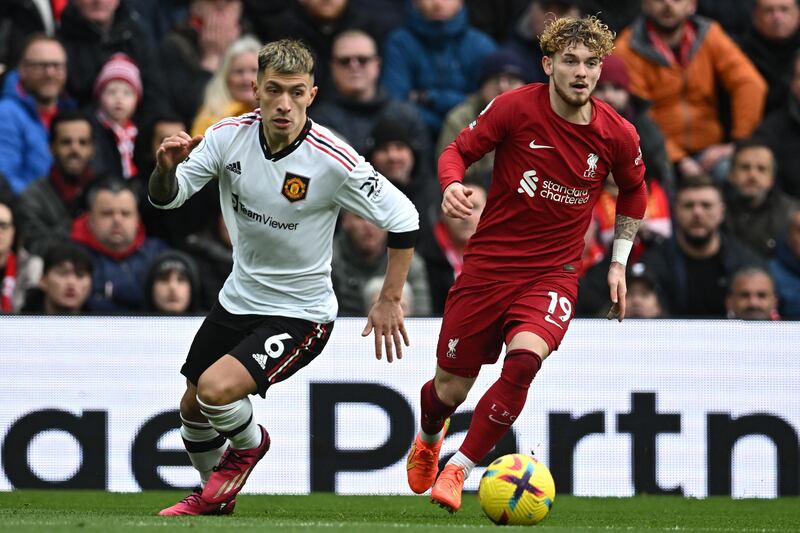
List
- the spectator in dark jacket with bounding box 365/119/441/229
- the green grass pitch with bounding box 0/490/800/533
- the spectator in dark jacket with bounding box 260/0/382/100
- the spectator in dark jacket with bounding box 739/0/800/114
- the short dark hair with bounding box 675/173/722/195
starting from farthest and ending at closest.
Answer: the spectator in dark jacket with bounding box 739/0/800/114 → the spectator in dark jacket with bounding box 260/0/382/100 → the spectator in dark jacket with bounding box 365/119/441/229 → the short dark hair with bounding box 675/173/722/195 → the green grass pitch with bounding box 0/490/800/533

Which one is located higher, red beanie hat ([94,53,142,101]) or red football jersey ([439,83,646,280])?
red beanie hat ([94,53,142,101])

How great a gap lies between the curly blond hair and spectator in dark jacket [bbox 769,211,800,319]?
13.3 feet

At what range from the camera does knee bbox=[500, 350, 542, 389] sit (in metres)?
7.21

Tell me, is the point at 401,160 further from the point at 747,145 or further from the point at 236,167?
the point at 236,167

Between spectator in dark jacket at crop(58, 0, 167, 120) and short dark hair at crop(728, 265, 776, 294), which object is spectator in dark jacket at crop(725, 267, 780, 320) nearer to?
short dark hair at crop(728, 265, 776, 294)

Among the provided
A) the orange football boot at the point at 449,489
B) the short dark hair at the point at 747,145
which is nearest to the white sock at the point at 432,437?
the orange football boot at the point at 449,489

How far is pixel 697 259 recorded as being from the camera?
11.1 metres

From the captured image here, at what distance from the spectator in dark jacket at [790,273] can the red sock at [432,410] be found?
3867 millimetres

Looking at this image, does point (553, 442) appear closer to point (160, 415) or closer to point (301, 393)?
point (301, 393)

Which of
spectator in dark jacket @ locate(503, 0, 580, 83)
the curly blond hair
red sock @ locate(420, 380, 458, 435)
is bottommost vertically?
red sock @ locate(420, 380, 458, 435)

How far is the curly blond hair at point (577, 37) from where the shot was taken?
7.38 meters

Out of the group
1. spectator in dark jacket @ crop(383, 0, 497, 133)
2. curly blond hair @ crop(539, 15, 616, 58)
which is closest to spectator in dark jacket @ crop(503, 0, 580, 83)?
spectator in dark jacket @ crop(383, 0, 497, 133)

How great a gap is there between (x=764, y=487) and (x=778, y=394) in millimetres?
624

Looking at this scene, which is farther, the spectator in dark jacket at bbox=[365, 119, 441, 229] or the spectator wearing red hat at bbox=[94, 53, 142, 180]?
the spectator wearing red hat at bbox=[94, 53, 142, 180]
